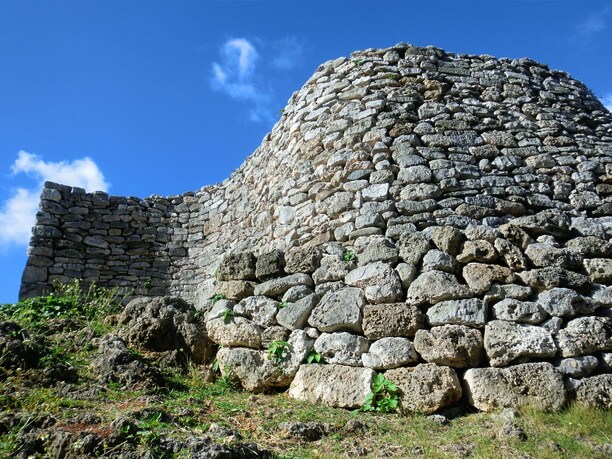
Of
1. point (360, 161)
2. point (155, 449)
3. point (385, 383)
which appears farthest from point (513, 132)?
point (155, 449)

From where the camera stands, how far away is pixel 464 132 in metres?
5.84

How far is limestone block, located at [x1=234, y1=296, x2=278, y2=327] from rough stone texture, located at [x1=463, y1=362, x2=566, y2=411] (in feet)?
5.66

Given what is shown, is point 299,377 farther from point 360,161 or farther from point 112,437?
point 360,161

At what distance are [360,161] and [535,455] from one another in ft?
10.3

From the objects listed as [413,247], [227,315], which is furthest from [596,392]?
[227,315]

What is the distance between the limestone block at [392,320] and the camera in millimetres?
4402

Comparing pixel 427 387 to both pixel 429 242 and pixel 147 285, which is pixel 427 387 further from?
pixel 147 285

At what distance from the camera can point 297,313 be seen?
4.79m

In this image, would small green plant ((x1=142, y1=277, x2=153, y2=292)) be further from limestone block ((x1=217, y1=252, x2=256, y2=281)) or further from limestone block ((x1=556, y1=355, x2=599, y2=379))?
limestone block ((x1=556, y1=355, x2=599, y2=379))

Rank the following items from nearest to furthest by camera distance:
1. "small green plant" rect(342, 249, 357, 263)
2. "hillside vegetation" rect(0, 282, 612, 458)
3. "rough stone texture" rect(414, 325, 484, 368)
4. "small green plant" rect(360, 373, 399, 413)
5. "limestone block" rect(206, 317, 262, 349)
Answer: "hillside vegetation" rect(0, 282, 612, 458), "small green plant" rect(360, 373, 399, 413), "rough stone texture" rect(414, 325, 484, 368), "limestone block" rect(206, 317, 262, 349), "small green plant" rect(342, 249, 357, 263)

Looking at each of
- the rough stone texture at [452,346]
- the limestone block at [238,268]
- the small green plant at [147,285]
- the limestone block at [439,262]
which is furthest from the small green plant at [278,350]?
the small green plant at [147,285]

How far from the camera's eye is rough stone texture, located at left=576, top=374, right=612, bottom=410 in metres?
3.95

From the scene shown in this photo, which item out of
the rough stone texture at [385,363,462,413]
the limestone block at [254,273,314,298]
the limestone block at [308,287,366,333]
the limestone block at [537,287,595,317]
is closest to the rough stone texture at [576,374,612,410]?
the limestone block at [537,287,595,317]

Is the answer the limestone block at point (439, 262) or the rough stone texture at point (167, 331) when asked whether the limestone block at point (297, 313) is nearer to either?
the rough stone texture at point (167, 331)
